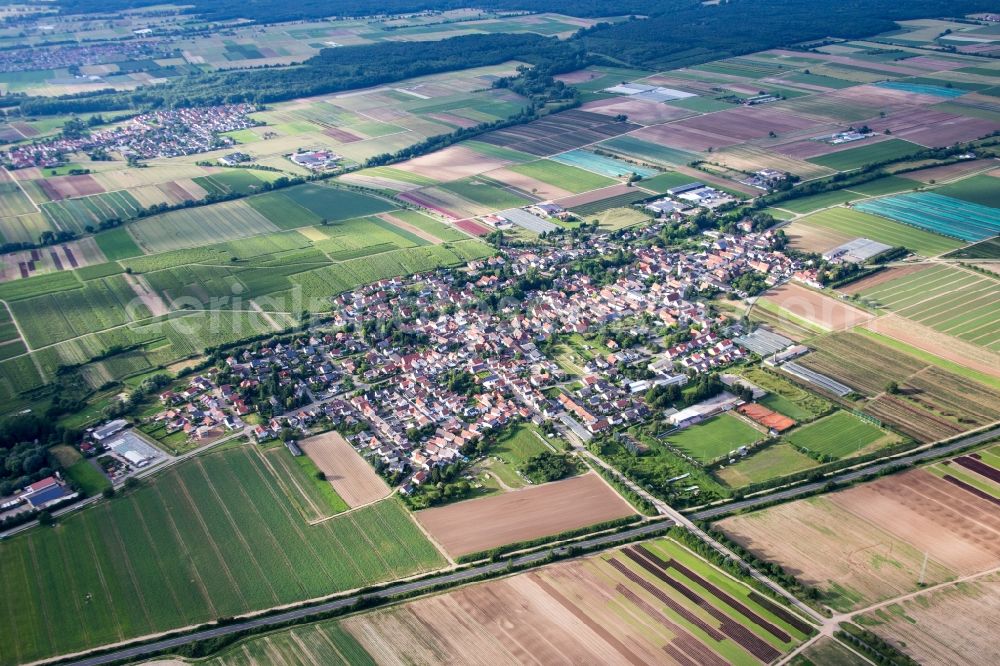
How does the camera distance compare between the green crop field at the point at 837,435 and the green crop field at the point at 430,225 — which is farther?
the green crop field at the point at 430,225

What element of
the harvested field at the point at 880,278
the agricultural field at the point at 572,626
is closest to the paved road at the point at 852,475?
the agricultural field at the point at 572,626

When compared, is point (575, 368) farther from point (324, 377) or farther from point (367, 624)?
point (367, 624)

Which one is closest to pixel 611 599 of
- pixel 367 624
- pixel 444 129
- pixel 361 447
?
pixel 367 624

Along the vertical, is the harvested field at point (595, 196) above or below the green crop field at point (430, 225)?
above

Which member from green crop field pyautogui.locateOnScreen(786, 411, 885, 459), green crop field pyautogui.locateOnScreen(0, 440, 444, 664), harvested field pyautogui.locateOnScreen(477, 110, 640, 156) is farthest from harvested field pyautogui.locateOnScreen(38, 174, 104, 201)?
green crop field pyautogui.locateOnScreen(786, 411, 885, 459)

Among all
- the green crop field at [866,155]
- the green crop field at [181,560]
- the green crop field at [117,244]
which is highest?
the green crop field at [866,155]

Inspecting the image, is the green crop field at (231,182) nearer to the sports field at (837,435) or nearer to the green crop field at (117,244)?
the green crop field at (117,244)
